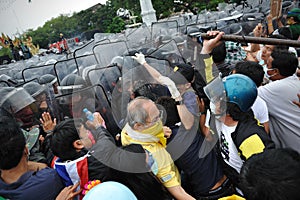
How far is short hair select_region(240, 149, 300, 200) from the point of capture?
3.11 feet

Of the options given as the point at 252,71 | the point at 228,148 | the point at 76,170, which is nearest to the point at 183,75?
the point at 252,71

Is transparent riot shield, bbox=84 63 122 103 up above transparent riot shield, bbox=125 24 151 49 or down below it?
above

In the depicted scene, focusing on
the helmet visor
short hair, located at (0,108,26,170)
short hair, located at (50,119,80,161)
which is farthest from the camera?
the helmet visor

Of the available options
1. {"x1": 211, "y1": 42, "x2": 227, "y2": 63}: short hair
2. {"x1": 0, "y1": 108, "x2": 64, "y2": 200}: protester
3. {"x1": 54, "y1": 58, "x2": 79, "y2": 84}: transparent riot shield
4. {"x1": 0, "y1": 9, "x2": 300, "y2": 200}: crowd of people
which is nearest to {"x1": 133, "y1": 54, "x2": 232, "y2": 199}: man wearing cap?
{"x1": 0, "y1": 9, "x2": 300, "y2": 200}: crowd of people

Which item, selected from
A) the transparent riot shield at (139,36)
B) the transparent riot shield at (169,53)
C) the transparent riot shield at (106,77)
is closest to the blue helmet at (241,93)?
the transparent riot shield at (106,77)

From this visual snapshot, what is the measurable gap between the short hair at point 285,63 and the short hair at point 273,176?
4.05ft

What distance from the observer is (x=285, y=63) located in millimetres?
2070

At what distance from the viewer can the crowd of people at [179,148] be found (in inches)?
42.9

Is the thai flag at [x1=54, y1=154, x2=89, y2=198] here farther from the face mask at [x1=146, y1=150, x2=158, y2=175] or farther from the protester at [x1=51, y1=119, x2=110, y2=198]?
the face mask at [x1=146, y1=150, x2=158, y2=175]

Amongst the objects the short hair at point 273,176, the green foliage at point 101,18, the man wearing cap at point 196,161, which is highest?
the short hair at point 273,176

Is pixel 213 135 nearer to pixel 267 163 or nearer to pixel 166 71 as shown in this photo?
pixel 267 163

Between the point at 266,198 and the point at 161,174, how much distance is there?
712mm

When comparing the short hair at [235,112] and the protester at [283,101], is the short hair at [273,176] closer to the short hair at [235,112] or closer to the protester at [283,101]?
the short hair at [235,112]

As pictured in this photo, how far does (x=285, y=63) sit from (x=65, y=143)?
1.82m
